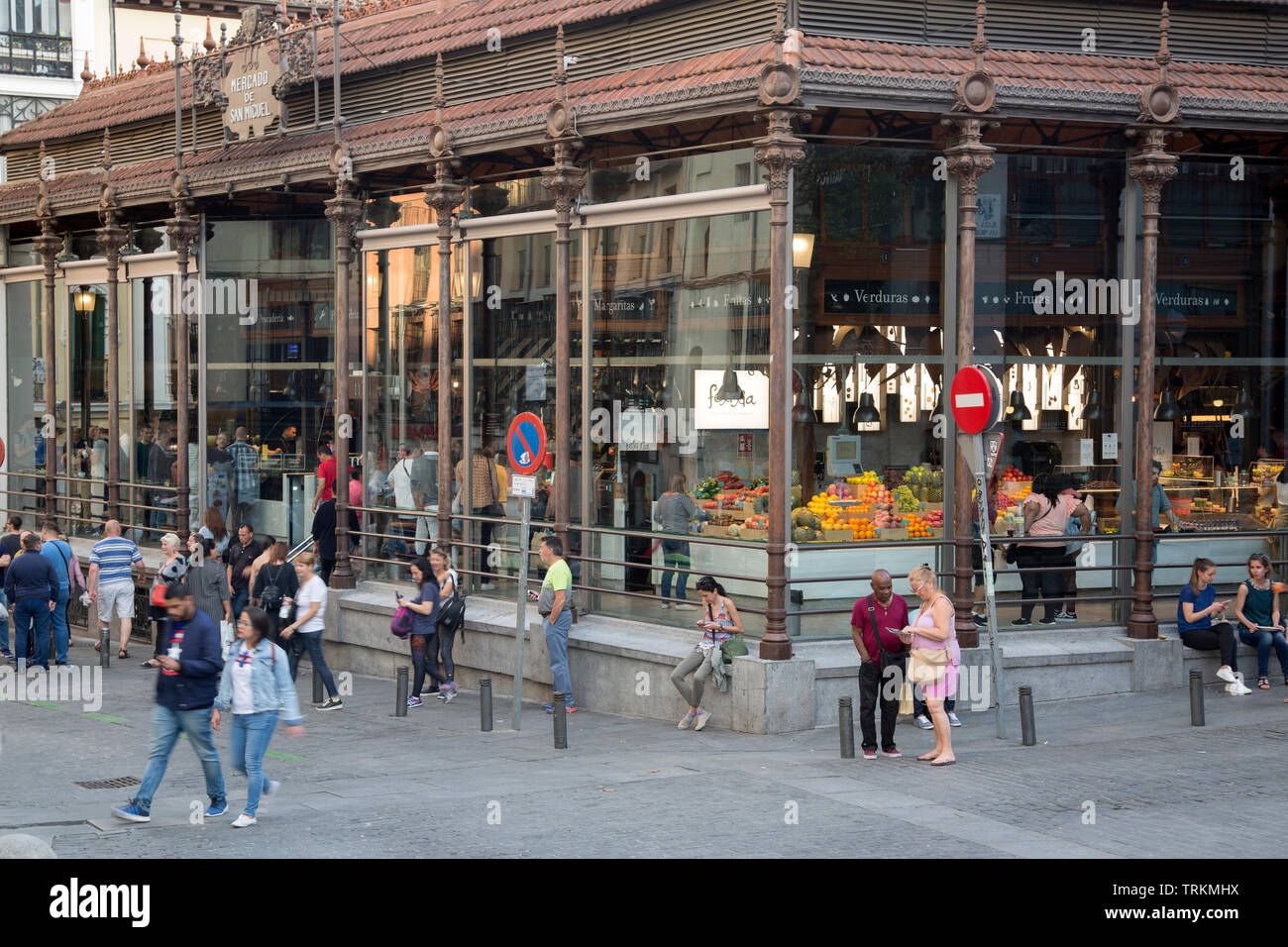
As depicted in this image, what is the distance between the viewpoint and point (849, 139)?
1576 cm

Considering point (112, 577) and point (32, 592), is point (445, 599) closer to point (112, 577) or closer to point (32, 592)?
point (32, 592)

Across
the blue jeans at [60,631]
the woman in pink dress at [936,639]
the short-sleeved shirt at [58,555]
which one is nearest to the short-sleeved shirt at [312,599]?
the short-sleeved shirt at [58,555]

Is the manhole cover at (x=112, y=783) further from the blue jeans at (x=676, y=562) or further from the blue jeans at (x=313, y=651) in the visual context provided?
the blue jeans at (x=676, y=562)

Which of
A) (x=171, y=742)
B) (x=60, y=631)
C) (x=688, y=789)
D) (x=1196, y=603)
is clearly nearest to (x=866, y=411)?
(x=1196, y=603)

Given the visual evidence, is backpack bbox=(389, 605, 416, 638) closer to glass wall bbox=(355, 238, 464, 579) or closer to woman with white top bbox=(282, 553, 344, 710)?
woman with white top bbox=(282, 553, 344, 710)

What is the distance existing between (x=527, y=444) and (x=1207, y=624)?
300 inches

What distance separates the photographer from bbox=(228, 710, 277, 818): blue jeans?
36.7 ft

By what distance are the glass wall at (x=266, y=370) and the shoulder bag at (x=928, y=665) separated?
42.3ft

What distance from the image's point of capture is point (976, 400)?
1357 cm

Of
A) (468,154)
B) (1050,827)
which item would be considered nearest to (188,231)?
(468,154)

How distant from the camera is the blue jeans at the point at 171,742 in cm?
1125

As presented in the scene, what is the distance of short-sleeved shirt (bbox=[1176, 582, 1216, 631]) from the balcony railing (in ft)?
108

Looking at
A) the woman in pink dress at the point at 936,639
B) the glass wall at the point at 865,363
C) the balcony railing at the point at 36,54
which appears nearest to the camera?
the woman in pink dress at the point at 936,639

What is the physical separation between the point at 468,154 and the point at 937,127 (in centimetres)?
578
